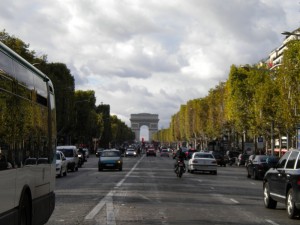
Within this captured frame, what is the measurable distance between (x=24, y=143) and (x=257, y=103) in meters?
54.4

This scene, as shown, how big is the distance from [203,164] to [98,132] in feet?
290

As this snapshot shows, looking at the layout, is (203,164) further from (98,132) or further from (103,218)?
(98,132)

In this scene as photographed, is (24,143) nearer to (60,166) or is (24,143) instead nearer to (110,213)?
(110,213)

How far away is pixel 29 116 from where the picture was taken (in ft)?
31.4

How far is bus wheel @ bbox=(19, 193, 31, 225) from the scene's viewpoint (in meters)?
8.89

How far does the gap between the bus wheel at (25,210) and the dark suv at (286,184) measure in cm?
673

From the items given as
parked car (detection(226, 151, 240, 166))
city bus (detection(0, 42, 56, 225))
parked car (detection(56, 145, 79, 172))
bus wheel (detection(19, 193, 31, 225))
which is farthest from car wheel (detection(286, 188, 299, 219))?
parked car (detection(226, 151, 240, 166))

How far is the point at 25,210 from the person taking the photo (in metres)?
9.30

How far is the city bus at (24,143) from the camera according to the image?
7.80m

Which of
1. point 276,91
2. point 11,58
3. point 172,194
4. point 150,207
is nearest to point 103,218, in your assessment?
point 150,207

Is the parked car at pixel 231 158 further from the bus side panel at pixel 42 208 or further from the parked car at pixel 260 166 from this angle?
the bus side panel at pixel 42 208

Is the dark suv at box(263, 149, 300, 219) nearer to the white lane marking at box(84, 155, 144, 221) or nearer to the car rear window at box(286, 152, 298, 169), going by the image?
the car rear window at box(286, 152, 298, 169)

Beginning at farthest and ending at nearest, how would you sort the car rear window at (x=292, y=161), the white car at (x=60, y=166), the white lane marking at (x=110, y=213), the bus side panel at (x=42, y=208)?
1. the white car at (x=60, y=166)
2. the car rear window at (x=292, y=161)
3. the white lane marking at (x=110, y=213)
4. the bus side panel at (x=42, y=208)

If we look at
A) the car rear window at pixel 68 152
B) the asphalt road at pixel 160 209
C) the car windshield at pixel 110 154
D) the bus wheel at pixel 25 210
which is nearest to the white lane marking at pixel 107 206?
the asphalt road at pixel 160 209
